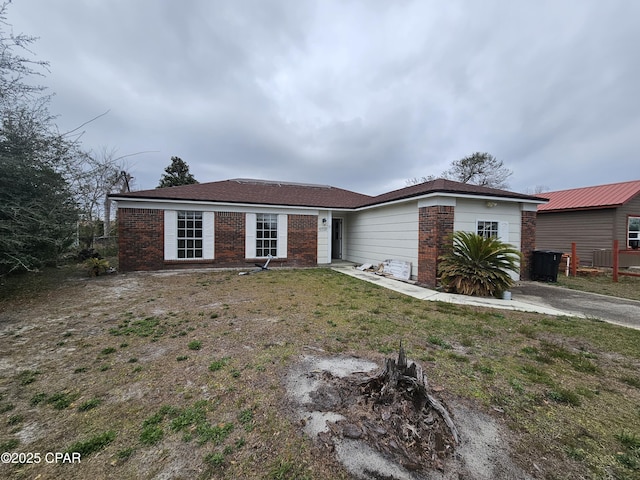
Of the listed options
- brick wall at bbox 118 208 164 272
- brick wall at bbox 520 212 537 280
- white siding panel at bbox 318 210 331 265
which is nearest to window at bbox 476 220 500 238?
brick wall at bbox 520 212 537 280

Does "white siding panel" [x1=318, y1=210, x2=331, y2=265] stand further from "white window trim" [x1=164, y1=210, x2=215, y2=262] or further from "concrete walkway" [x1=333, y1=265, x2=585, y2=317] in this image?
"white window trim" [x1=164, y1=210, x2=215, y2=262]

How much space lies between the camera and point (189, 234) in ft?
34.1

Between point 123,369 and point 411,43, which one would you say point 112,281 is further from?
point 411,43

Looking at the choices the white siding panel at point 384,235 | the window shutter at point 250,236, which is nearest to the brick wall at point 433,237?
the white siding panel at point 384,235

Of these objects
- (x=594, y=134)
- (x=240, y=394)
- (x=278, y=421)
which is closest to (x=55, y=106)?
(x=240, y=394)

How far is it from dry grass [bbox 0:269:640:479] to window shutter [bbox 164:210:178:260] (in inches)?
172

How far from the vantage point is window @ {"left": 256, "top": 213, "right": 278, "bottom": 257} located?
11.3 meters

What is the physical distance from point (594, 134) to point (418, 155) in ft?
34.8

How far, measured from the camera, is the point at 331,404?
2264mm

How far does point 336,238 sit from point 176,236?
810 cm

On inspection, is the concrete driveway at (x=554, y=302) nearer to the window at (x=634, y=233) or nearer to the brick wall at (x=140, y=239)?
the brick wall at (x=140, y=239)

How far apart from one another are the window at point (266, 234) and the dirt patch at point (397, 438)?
9246 mm

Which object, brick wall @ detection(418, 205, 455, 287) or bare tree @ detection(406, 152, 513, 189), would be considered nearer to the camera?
brick wall @ detection(418, 205, 455, 287)

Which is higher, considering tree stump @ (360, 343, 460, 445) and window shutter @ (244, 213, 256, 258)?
window shutter @ (244, 213, 256, 258)
